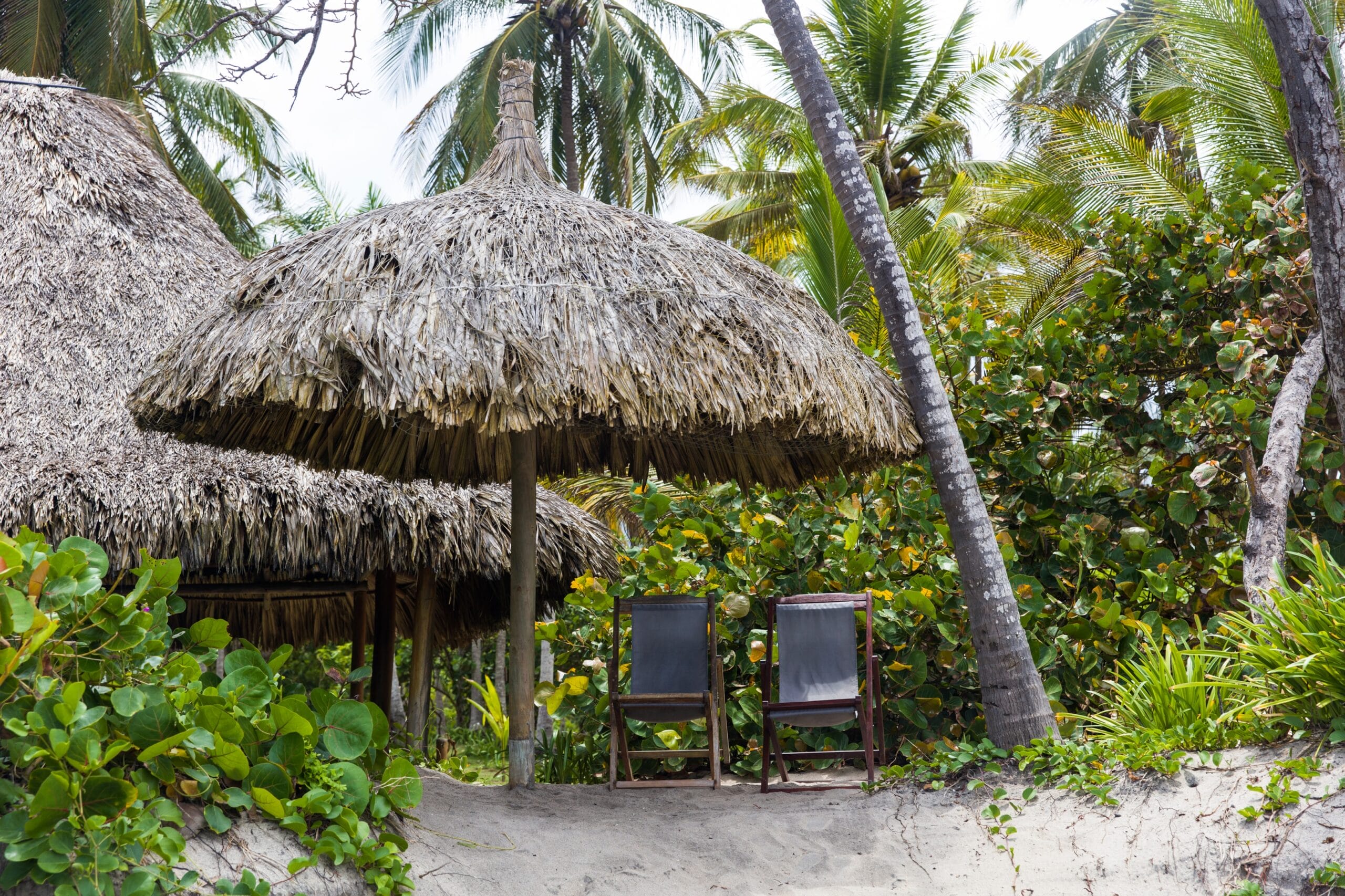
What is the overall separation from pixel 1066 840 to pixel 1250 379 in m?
2.40

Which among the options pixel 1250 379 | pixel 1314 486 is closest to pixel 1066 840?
pixel 1314 486

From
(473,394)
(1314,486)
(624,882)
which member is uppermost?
(473,394)

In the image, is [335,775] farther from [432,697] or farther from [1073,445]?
[432,697]

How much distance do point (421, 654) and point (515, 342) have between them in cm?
337

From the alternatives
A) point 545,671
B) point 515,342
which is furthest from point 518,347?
point 545,671

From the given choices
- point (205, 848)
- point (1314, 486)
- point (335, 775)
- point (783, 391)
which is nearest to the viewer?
point (205, 848)

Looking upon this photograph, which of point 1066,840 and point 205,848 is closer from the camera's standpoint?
point 205,848

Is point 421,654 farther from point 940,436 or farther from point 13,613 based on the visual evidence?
point 13,613

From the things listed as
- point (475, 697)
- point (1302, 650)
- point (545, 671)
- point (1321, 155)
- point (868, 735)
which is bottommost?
point (475, 697)

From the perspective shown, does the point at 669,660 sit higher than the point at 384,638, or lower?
higher

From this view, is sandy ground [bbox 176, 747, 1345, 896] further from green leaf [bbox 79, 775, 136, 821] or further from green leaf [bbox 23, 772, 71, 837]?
green leaf [bbox 23, 772, 71, 837]

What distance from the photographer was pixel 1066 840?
11.0ft

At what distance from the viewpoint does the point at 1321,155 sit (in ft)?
11.0

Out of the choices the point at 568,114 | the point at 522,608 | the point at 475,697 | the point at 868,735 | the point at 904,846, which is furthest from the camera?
the point at 475,697
